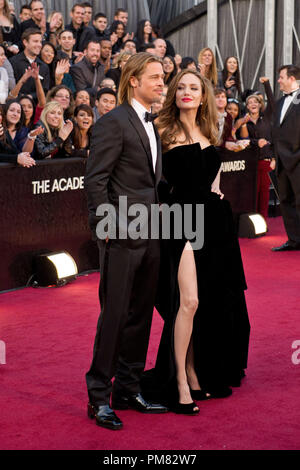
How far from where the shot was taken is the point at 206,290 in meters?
4.14

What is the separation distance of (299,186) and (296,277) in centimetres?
145

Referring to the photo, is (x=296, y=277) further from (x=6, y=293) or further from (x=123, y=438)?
(x=123, y=438)

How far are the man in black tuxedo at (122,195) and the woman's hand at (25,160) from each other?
294cm

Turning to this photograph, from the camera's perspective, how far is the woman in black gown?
395cm

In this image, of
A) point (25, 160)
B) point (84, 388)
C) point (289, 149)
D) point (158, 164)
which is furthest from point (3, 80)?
point (158, 164)

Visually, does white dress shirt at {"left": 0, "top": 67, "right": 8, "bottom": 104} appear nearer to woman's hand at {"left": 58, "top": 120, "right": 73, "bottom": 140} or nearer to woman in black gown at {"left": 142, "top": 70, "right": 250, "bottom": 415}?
woman's hand at {"left": 58, "top": 120, "right": 73, "bottom": 140}

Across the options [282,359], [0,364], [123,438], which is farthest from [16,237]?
[123,438]

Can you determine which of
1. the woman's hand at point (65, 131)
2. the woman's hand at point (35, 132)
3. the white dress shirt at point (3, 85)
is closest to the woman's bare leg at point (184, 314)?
the woman's hand at point (35, 132)

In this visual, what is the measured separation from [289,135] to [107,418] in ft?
17.1

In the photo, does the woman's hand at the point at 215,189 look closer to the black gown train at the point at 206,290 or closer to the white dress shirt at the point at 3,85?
the black gown train at the point at 206,290

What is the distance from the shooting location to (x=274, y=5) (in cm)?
1373

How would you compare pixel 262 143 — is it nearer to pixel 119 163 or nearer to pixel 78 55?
pixel 78 55

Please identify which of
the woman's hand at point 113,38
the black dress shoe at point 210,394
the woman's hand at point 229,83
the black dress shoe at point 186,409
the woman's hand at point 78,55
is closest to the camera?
the black dress shoe at point 186,409

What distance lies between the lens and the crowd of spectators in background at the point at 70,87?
7.19 m
